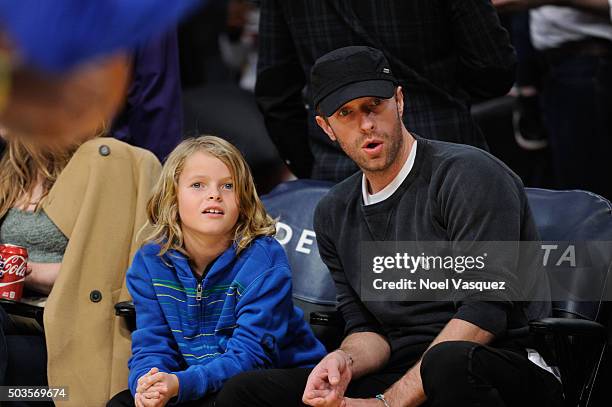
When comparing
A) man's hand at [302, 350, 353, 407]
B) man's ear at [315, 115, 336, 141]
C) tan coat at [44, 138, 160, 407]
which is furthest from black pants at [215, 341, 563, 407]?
tan coat at [44, 138, 160, 407]

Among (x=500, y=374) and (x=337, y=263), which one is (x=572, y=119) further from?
(x=500, y=374)

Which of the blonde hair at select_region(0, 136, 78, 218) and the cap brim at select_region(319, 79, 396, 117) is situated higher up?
the cap brim at select_region(319, 79, 396, 117)

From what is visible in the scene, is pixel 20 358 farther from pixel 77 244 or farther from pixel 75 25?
pixel 75 25

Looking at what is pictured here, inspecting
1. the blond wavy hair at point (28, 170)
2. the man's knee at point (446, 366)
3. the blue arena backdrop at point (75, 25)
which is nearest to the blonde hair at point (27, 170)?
the blond wavy hair at point (28, 170)

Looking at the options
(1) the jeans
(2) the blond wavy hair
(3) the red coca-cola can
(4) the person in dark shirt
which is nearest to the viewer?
(1) the jeans

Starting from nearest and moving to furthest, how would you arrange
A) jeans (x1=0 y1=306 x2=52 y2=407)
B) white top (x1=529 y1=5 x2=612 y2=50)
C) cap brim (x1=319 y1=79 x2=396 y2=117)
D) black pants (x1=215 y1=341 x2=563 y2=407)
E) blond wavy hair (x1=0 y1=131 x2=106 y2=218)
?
black pants (x1=215 y1=341 x2=563 y2=407)
cap brim (x1=319 y1=79 x2=396 y2=117)
jeans (x1=0 y1=306 x2=52 y2=407)
blond wavy hair (x1=0 y1=131 x2=106 y2=218)
white top (x1=529 y1=5 x2=612 y2=50)

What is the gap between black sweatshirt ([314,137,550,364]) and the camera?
2900mm

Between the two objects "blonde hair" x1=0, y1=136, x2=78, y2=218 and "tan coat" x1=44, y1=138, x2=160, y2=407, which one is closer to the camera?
"tan coat" x1=44, y1=138, x2=160, y2=407

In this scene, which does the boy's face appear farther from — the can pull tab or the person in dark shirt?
the person in dark shirt

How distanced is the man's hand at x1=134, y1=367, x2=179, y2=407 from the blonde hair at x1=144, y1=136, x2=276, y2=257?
0.47 m

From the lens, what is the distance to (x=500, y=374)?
264 cm

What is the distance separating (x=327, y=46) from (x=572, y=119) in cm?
140

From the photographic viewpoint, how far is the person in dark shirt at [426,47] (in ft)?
11.7

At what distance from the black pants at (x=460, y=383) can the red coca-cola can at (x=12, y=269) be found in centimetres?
101
